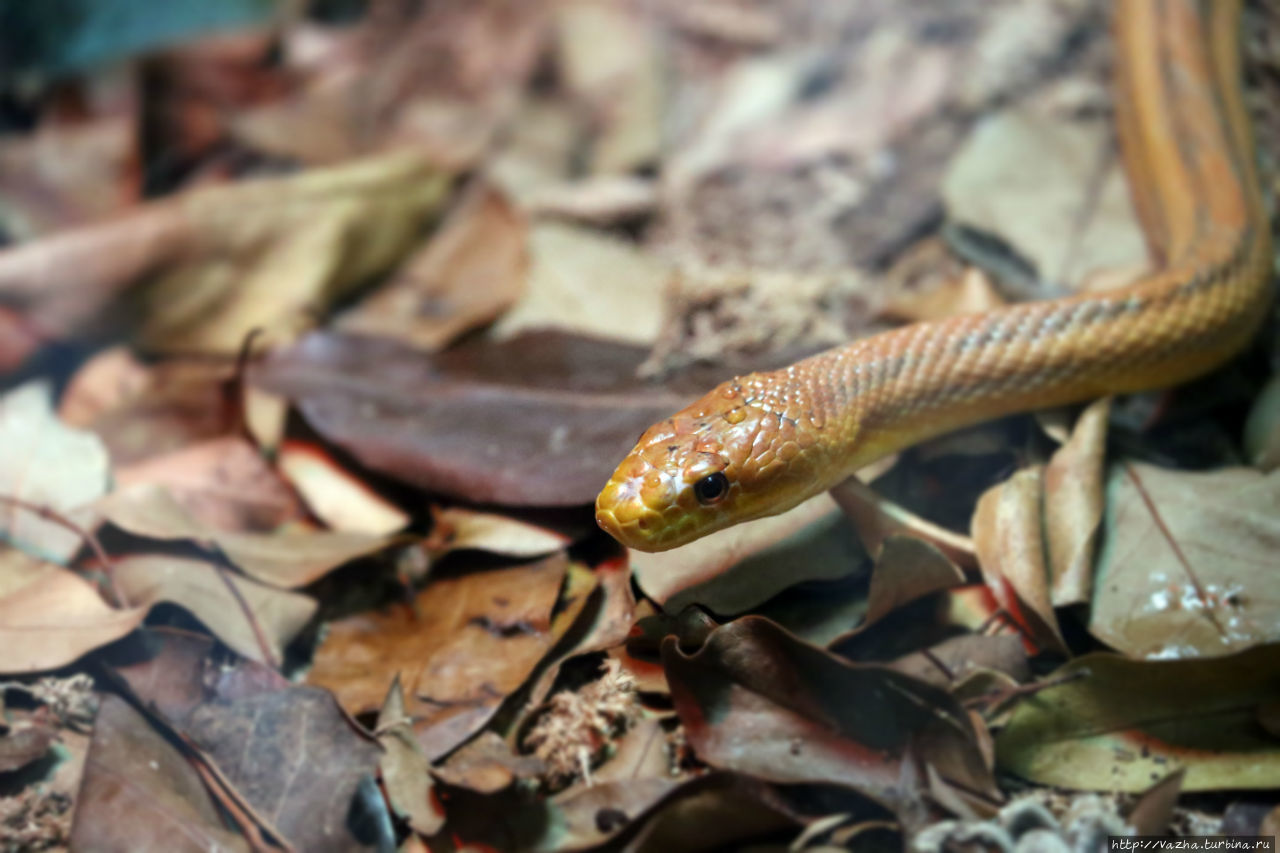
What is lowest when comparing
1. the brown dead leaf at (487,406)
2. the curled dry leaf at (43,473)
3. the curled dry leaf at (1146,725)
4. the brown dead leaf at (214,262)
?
the curled dry leaf at (1146,725)

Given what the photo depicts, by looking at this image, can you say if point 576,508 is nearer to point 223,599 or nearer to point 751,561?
point 751,561

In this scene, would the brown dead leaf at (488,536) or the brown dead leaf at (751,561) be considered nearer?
the brown dead leaf at (751,561)

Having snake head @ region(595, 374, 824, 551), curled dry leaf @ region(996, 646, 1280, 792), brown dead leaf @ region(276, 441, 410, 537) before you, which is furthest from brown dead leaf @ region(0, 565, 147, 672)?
curled dry leaf @ region(996, 646, 1280, 792)

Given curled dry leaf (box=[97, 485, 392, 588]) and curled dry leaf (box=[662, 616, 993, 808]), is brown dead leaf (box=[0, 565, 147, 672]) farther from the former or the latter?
curled dry leaf (box=[662, 616, 993, 808])

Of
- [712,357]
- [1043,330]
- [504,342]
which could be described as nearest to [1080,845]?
[1043,330]

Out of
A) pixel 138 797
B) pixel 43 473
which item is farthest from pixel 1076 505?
pixel 43 473

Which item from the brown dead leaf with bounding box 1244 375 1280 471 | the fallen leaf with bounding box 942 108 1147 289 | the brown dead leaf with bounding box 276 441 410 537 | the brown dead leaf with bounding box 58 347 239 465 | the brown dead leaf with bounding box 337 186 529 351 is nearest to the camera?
the brown dead leaf with bounding box 1244 375 1280 471

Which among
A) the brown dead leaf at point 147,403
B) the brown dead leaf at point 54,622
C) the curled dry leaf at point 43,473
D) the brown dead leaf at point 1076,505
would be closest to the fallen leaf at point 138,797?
the brown dead leaf at point 54,622

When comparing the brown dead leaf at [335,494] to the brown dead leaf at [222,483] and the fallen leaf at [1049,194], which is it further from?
the fallen leaf at [1049,194]
